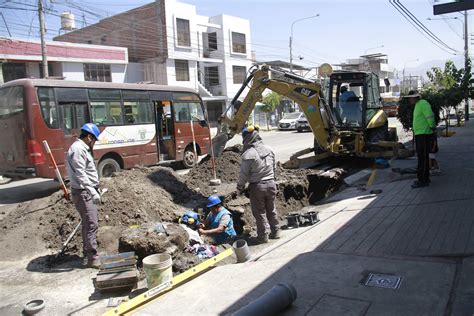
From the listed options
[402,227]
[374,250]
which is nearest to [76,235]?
[374,250]

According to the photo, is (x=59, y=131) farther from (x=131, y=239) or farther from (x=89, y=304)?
(x=89, y=304)

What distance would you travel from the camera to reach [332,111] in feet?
42.2

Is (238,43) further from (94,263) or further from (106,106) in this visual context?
(94,263)

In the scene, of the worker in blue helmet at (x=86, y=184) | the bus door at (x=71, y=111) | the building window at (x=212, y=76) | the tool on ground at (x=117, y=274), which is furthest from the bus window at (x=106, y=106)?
the building window at (x=212, y=76)

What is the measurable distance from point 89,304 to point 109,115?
339 inches

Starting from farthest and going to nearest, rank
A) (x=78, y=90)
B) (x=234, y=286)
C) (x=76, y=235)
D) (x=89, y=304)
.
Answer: (x=78, y=90) → (x=76, y=235) → (x=89, y=304) → (x=234, y=286)

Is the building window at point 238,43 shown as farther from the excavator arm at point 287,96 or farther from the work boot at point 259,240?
the work boot at point 259,240

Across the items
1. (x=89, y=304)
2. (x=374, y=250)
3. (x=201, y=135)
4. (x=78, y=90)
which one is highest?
(x=78, y=90)

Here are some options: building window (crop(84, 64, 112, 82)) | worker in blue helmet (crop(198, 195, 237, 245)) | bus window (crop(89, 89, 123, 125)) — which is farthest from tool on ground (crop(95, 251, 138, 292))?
building window (crop(84, 64, 112, 82))

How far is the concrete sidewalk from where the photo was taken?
381cm

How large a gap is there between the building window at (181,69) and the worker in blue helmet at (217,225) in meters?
30.7

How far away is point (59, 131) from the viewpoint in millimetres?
11047

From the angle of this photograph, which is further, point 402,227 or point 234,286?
point 402,227

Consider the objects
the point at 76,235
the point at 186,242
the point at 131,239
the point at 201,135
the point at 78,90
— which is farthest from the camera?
the point at 201,135
